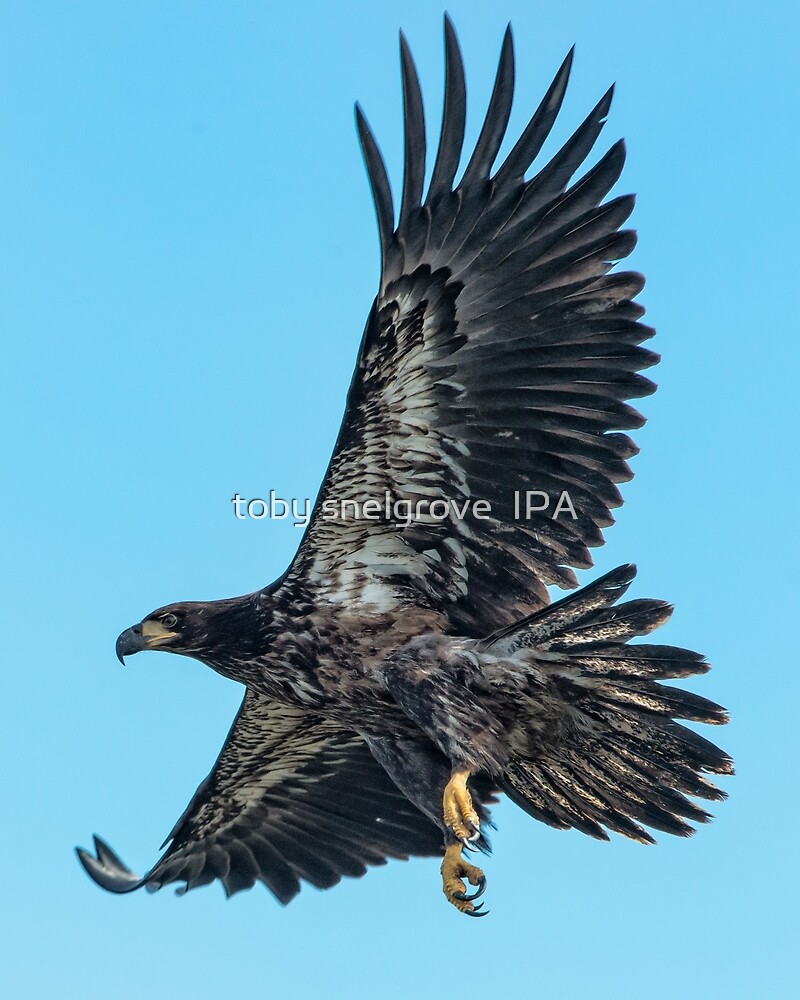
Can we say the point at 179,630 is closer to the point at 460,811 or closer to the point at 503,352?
the point at 460,811

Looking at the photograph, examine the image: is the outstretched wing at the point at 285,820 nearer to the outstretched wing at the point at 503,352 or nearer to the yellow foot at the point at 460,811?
the yellow foot at the point at 460,811

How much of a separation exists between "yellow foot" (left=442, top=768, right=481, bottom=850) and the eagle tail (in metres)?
0.64

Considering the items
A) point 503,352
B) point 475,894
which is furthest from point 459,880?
point 503,352

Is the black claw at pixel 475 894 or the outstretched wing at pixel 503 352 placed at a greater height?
the outstretched wing at pixel 503 352

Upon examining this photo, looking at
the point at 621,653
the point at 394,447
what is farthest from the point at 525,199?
the point at 621,653

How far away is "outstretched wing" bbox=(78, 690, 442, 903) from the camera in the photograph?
1056 cm

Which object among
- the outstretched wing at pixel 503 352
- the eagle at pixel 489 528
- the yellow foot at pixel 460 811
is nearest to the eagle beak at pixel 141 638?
the eagle at pixel 489 528

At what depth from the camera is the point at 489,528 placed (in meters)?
8.64

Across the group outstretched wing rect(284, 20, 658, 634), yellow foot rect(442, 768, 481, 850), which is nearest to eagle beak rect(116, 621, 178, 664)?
outstretched wing rect(284, 20, 658, 634)

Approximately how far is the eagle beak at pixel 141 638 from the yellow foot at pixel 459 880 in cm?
246

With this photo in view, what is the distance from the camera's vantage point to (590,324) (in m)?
8.21

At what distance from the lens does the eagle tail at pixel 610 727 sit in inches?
314

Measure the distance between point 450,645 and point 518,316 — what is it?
6.46 ft

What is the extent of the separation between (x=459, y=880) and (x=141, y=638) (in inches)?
108
